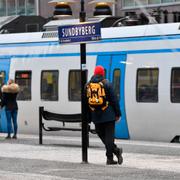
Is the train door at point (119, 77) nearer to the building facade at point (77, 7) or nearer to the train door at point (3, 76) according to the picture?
the train door at point (3, 76)

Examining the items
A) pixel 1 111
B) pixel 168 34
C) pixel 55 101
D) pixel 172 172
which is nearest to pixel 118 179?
pixel 172 172

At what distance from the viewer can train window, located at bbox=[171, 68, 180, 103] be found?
19.0 m

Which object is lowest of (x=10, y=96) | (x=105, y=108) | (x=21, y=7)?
(x=10, y=96)

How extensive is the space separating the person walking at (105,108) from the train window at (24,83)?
29.7 feet

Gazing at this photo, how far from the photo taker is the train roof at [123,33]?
19300 millimetres

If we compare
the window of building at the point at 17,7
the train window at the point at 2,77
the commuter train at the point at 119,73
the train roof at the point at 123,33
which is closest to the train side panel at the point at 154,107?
the commuter train at the point at 119,73

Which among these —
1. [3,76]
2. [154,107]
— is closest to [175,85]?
[154,107]

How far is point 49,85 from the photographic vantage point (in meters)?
22.4

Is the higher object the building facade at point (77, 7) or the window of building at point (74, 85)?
the building facade at point (77, 7)

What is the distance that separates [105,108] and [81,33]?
61.7 inches

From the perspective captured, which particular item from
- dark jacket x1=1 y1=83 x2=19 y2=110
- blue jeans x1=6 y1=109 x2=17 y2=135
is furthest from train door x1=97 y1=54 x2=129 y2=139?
blue jeans x1=6 y1=109 x2=17 y2=135

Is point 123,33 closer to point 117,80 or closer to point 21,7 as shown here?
point 117,80

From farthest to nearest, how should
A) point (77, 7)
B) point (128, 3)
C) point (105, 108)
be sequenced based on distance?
1. point (77, 7)
2. point (128, 3)
3. point (105, 108)

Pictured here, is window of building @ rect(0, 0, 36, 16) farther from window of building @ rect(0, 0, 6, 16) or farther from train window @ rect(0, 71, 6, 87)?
train window @ rect(0, 71, 6, 87)
